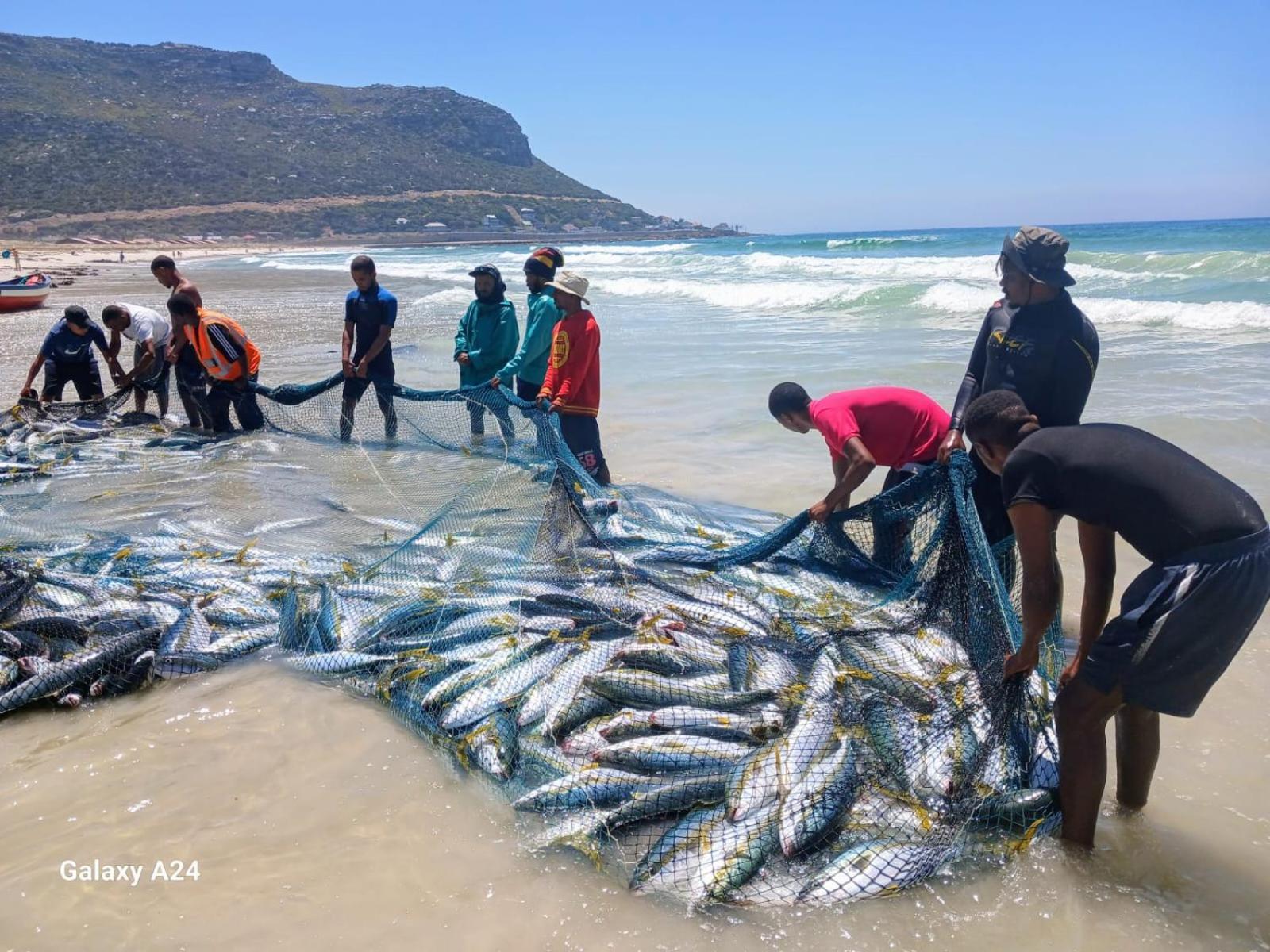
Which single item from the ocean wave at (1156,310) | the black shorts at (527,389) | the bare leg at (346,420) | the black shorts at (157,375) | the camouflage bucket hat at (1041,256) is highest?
the camouflage bucket hat at (1041,256)

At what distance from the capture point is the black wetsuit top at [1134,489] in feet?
9.02

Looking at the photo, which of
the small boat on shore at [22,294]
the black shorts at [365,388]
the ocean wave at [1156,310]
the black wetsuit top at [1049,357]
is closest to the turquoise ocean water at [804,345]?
the ocean wave at [1156,310]

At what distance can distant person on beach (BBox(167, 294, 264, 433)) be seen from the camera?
8.55 metres

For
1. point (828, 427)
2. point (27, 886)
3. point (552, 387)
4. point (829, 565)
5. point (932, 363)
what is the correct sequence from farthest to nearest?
point (932, 363), point (552, 387), point (829, 565), point (828, 427), point (27, 886)

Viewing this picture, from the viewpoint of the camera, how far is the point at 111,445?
8.80 meters

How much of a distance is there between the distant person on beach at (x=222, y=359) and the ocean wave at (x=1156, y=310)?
50.2 ft

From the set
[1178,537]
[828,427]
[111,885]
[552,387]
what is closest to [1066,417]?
[828,427]

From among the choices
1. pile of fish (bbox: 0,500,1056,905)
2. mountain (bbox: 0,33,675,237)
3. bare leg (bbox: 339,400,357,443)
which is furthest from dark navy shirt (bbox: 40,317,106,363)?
mountain (bbox: 0,33,675,237)

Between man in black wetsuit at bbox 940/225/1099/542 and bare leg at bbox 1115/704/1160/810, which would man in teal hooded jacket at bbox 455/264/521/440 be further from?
bare leg at bbox 1115/704/1160/810

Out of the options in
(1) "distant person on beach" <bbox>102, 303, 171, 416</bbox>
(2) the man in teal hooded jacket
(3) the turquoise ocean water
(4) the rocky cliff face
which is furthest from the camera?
(4) the rocky cliff face

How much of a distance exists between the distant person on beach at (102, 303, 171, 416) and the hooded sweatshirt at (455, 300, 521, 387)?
353 cm

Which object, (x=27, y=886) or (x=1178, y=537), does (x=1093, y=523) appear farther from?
(x=27, y=886)

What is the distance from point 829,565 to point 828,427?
2.84 ft

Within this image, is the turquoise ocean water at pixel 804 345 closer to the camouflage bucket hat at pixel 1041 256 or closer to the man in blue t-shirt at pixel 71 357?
the camouflage bucket hat at pixel 1041 256
